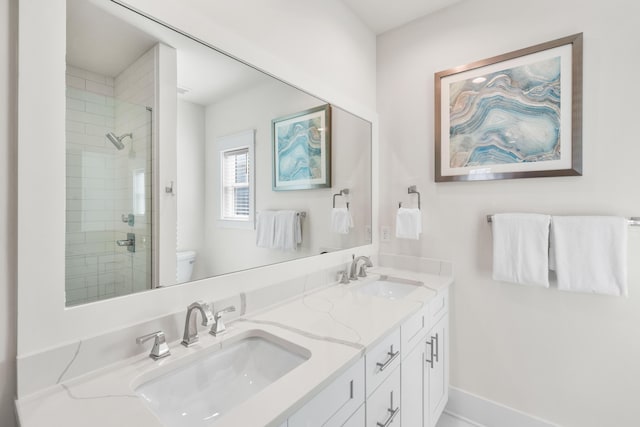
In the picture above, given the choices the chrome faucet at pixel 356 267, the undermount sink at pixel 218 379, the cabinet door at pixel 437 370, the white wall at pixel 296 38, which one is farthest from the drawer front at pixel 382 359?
the white wall at pixel 296 38

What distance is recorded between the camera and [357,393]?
3.20 ft

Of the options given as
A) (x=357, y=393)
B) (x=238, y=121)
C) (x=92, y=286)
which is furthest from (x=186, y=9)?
(x=357, y=393)

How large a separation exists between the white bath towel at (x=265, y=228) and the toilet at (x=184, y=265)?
0.31 m

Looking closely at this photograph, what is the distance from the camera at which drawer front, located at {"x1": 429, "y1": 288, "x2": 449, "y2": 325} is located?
5.30ft

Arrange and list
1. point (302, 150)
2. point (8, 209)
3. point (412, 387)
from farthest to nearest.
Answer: point (302, 150)
point (412, 387)
point (8, 209)

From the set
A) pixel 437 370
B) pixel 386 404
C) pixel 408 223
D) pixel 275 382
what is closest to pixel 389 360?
pixel 386 404

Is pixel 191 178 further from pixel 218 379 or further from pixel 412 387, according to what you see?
pixel 412 387

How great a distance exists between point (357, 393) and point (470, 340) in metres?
1.25

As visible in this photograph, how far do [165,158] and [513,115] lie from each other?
1778 millimetres

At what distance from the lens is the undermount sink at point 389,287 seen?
1855 mm

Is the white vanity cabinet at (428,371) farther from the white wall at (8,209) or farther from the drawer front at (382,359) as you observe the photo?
the white wall at (8,209)

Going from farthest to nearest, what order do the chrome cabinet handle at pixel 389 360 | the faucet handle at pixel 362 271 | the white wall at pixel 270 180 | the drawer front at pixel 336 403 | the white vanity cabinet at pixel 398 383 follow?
the faucet handle at pixel 362 271 < the white wall at pixel 270 180 < the chrome cabinet handle at pixel 389 360 < the white vanity cabinet at pixel 398 383 < the drawer front at pixel 336 403

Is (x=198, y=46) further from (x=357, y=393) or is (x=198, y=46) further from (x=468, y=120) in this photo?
(x=468, y=120)

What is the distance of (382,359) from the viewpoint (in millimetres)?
1122
